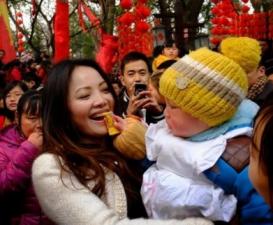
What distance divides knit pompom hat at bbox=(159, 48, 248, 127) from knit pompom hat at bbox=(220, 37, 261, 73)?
1.33 metres

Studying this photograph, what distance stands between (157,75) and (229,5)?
34.8 ft

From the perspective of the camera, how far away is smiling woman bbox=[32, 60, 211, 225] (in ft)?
6.15

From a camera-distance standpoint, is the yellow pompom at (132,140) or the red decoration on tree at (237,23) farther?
the red decoration on tree at (237,23)

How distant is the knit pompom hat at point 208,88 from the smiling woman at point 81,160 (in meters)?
0.42

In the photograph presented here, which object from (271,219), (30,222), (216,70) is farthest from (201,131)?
(30,222)

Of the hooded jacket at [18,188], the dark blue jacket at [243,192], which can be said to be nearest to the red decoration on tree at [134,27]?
the hooded jacket at [18,188]

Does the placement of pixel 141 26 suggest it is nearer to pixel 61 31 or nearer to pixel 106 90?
pixel 61 31

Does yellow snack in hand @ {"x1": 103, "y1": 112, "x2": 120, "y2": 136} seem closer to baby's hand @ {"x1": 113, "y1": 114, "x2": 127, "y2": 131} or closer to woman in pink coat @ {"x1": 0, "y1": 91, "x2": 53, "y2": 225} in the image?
baby's hand @ {"x1": 113, "y1": 114, "x2": 127, "y2": 131}

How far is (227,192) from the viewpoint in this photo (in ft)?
5.59

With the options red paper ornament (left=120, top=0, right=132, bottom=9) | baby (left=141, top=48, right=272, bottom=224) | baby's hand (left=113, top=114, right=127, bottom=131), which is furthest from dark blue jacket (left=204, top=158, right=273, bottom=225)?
red paper ornament (left=120, top=0, right=132, bottom=9)

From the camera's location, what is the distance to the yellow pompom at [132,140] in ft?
6.63

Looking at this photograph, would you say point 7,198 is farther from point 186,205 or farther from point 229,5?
point 229,5

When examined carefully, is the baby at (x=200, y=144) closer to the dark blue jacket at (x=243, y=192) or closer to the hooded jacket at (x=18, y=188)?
the dark blue jacket at (x=243, y=192)

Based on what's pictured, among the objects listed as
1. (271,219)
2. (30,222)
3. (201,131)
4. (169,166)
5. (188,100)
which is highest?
(188,100)
